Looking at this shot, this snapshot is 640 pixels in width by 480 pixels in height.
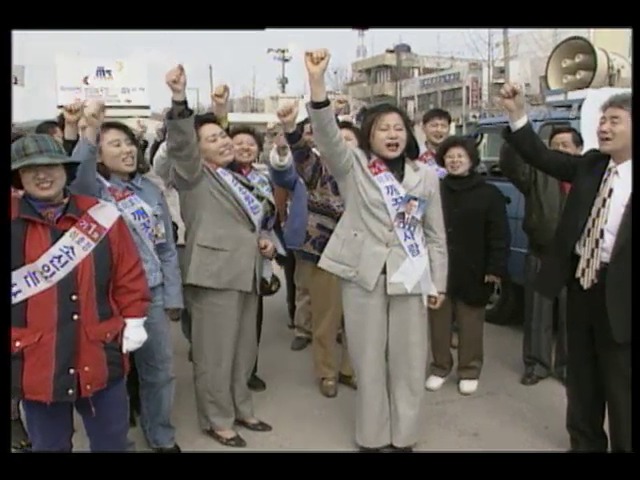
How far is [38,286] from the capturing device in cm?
246

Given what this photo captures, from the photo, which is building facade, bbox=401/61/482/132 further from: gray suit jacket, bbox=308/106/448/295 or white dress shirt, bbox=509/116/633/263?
white dress shirt, bbox=509/116/633/263

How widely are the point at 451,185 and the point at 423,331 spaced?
4.31ft

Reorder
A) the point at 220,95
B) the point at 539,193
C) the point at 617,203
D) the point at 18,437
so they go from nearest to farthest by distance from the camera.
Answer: the point at 617,203 < the point at 18,437 < the point at 220,95 < the point at 539,193

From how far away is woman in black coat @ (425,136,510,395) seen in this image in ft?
14.0

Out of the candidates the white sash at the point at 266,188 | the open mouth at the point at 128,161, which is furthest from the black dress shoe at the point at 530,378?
the open mouth at the point at 128,161

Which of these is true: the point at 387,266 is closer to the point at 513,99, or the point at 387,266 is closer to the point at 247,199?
the point at 247,199

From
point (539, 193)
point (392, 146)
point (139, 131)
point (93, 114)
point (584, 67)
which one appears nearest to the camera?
point (93, 114)

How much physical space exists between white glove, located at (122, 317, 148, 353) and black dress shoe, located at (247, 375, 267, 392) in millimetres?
1927

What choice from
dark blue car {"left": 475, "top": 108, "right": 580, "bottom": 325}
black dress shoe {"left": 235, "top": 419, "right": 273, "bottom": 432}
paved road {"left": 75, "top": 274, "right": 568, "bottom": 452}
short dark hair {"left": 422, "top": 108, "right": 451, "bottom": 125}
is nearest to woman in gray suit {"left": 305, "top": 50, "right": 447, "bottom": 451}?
paved road {"left": 75, "top": 274, "right": 568, "bottom": 452}

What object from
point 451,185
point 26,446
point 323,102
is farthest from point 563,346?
point 26,446

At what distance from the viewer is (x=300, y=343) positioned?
540 centimetres

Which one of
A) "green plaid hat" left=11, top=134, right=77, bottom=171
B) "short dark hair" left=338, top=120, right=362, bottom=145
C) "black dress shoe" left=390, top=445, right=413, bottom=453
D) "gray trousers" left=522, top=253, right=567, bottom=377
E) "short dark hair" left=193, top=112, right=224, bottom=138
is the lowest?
"black dress shoe" left=390, top=445, right=413, bottom=453

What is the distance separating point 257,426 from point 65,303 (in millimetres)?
1702

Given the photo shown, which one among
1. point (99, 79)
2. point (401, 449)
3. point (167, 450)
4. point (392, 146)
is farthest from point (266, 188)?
point (99, 79)
